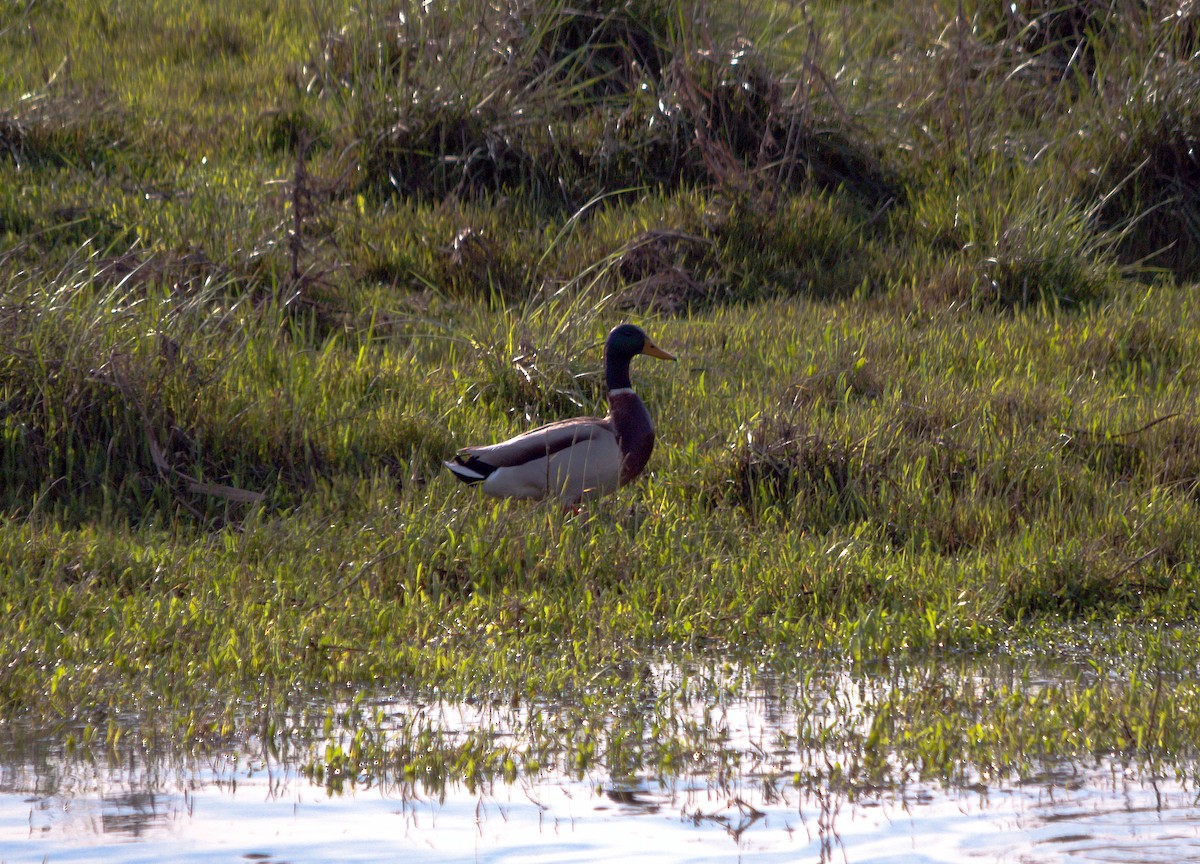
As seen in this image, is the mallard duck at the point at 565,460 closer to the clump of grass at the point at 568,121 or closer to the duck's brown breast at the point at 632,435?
the duck's brown breast at the point at 632,435

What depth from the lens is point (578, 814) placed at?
3285 mm

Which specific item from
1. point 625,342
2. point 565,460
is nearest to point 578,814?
point 565,460

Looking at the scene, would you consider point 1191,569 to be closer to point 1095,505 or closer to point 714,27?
point 1095,505

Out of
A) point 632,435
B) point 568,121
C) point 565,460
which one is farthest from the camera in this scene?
point 568,121

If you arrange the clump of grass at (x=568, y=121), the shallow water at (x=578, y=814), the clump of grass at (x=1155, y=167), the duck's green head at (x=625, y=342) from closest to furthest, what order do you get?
the shallow water at (x=578, y=814) < the duck's green head at (x=625, y=342) < the clump of grass at (x=1155, y=167) < the clump of grass at (x=568, y=121)

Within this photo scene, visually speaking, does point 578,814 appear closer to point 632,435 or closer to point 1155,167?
point 632,435

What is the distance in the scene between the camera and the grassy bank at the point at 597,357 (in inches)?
178

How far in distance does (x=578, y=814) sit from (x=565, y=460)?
276 centimetres

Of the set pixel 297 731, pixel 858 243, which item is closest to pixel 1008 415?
pixel 858 243

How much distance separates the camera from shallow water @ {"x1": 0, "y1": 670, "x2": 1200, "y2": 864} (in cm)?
307

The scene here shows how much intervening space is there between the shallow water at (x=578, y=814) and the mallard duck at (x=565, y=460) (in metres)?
2.35

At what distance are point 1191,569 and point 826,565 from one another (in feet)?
4.32

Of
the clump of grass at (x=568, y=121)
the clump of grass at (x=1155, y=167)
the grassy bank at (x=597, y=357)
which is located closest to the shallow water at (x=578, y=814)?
the grassy bank at (x=597, y=357)

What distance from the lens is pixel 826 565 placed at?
5.14m
